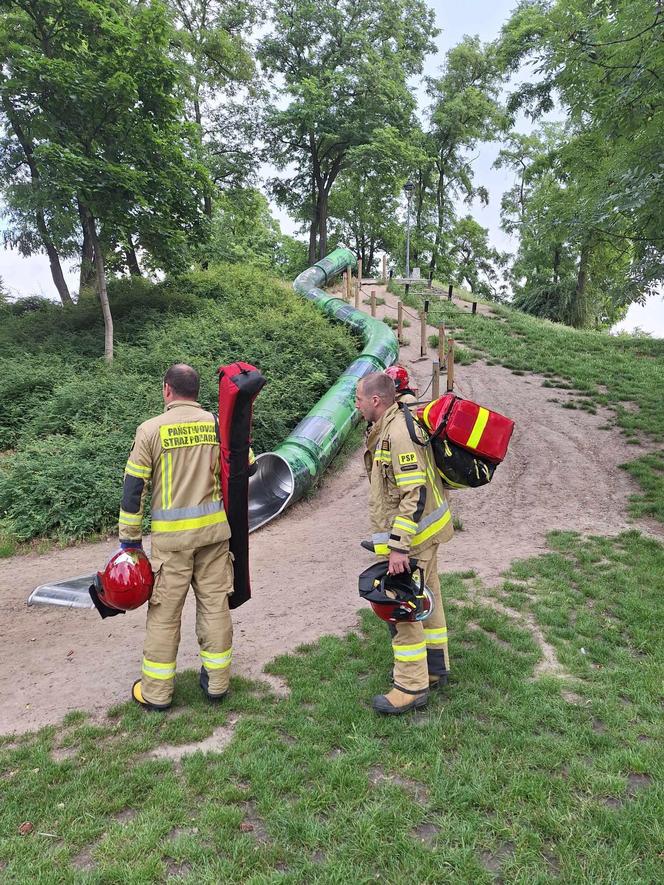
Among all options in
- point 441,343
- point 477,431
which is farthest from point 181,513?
point 441,343

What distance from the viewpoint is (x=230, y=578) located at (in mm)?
3578

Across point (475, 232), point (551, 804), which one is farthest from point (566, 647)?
point (475, 232)

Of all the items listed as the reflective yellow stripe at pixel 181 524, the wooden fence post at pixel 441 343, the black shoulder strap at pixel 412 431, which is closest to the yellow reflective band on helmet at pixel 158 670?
the reflective yellow stripe at pixel 181 524

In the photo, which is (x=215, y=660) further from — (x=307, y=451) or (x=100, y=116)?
(x=100, y=116)

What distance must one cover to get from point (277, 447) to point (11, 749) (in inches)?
251

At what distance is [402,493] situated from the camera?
3.22 metres

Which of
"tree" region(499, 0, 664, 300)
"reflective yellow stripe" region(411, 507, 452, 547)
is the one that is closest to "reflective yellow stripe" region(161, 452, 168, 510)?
"reflective yellow stripe" region(411, 507, 452, 547)

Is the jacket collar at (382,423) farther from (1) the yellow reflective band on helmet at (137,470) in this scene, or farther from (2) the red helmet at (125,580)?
(2) the red helmet at (125,580)

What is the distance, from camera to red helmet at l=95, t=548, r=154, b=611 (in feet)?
10.6

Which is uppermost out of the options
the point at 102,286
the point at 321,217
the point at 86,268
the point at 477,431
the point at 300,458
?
the point at 321,217

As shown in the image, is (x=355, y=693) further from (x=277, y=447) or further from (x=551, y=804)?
(x=277, y=447)

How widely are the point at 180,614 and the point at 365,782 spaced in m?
1.50

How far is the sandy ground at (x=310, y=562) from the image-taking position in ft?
13.4

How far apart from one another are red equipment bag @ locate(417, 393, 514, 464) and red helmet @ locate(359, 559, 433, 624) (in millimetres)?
822
